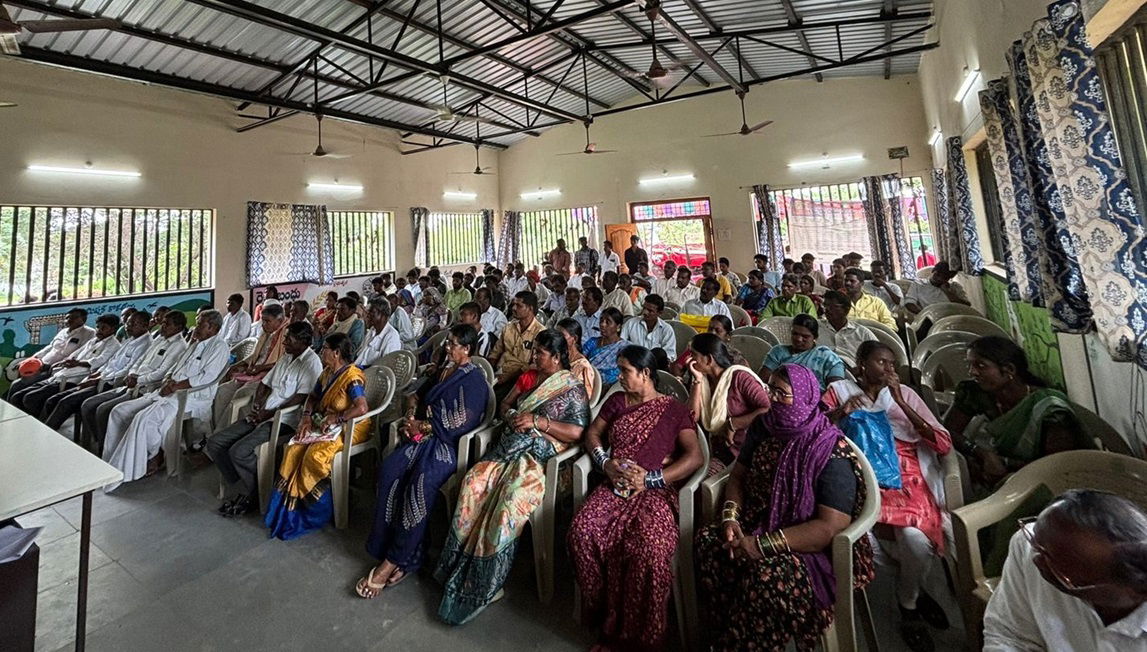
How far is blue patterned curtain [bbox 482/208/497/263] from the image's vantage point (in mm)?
12016

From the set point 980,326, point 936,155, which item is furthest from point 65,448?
point 936,155

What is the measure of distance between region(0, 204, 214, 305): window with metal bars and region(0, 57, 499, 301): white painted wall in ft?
0.89

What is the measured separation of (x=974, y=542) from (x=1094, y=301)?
0.98 meters

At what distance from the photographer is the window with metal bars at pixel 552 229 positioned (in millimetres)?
11148

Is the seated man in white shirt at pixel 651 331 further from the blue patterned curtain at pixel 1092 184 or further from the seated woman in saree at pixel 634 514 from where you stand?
the blue patterned curtain at pixel 1092 184

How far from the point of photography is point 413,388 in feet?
11.3

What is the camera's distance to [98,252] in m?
6.66

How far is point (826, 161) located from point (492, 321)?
7.26 meters

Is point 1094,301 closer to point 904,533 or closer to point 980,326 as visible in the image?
point 904,533

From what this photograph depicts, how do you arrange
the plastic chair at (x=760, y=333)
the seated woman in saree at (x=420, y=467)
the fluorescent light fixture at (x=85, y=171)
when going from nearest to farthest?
the seated woman in saree at (x=420, y=467) → the plastic chair at (x=760, y=333) → the fluorescent light fixture at (x=85, y=171)

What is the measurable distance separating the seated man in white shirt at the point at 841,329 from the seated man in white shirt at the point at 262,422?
3689 mm

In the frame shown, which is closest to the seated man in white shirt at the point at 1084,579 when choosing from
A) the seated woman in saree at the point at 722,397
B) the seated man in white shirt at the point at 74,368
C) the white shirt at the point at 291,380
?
the seated woman in saree at the point at 722,397

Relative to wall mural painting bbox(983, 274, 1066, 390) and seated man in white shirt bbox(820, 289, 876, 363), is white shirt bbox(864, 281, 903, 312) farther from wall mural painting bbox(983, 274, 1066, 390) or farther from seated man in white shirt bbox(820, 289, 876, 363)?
seated man in white shirt bbox(820, 289, 876, 363)

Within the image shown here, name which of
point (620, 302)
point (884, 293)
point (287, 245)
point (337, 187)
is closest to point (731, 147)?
point (884, 293)
